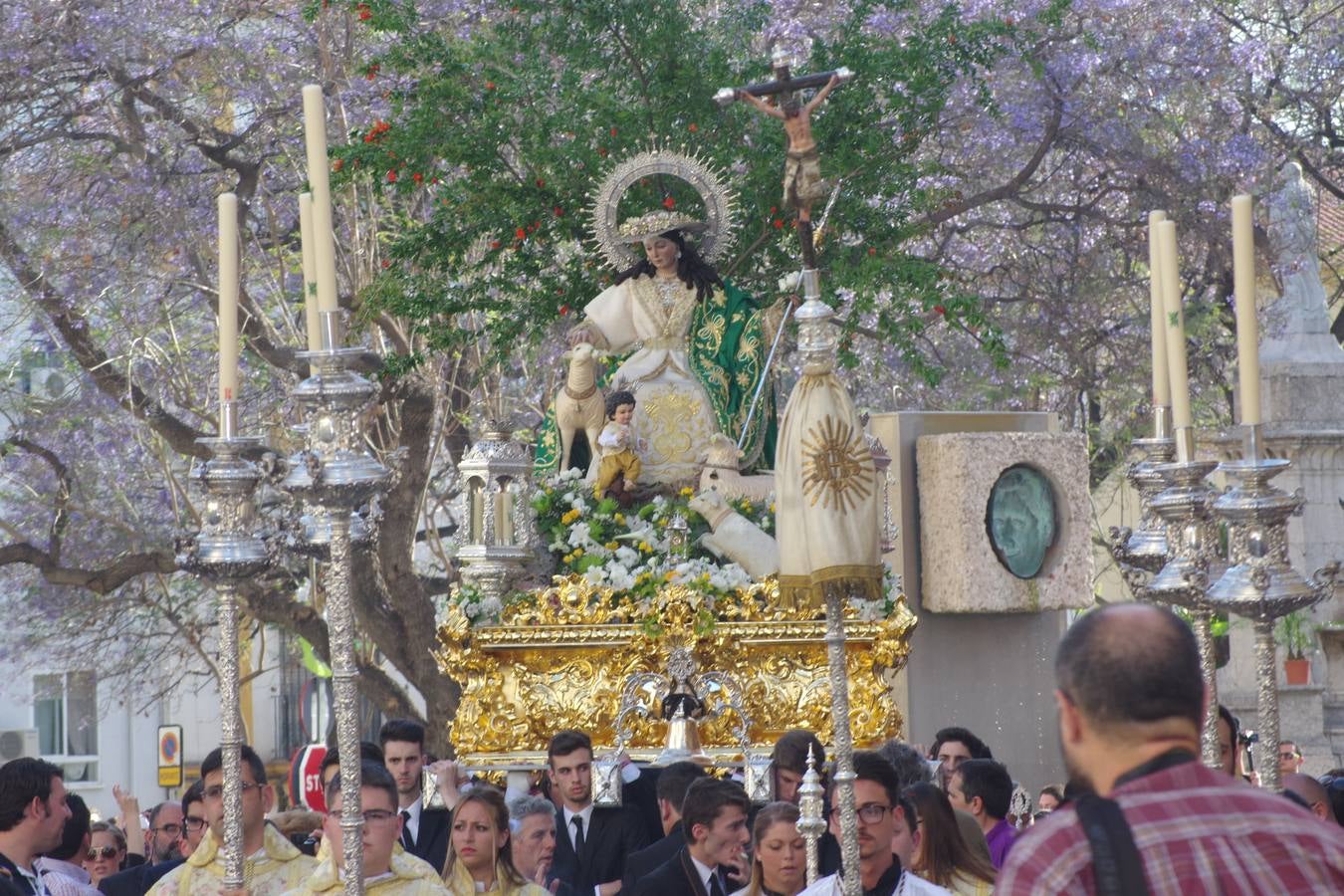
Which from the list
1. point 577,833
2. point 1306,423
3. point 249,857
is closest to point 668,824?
point 577,833

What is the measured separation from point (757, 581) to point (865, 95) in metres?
4.54

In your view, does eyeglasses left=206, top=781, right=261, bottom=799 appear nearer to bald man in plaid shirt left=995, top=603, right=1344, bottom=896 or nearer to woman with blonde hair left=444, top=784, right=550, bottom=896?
woman with blonde hair left=444, top=784, right=550, bottom=896

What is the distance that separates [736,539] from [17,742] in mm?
25601

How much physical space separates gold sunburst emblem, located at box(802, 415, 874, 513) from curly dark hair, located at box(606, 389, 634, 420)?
4.32m

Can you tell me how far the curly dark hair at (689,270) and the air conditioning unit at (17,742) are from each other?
2416 centimetres

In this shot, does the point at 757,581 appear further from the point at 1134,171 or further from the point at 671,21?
the point at 1134,171

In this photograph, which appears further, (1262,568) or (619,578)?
(619,578)

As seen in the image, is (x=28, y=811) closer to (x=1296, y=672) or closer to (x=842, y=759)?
(x=842, y=759)

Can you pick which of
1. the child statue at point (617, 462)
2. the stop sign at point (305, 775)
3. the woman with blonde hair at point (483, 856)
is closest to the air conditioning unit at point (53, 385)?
the stop sign at point (305, 775)

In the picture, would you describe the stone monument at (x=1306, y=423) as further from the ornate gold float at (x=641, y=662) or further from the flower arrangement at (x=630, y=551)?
the ornate gold float at (x=641, y=662)

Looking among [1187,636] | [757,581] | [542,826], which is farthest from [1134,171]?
[1187,636]

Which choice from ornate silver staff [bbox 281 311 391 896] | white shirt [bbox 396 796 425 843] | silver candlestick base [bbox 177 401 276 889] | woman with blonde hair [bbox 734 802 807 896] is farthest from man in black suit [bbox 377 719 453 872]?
woman with blonde hair [bbox 734 802 807 896]

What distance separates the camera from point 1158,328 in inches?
345

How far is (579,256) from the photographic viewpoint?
584 inches
